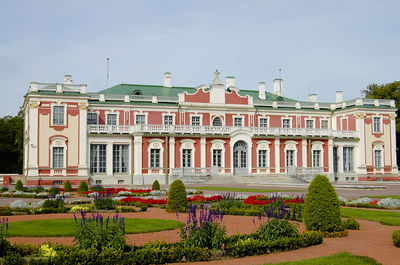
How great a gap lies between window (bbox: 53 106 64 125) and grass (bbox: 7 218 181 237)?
83.3 feet

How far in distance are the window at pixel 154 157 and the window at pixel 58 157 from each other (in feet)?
26.7

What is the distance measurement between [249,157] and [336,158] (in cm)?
1096

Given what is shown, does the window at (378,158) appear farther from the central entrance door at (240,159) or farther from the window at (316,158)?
the central entrance door at (240,159)

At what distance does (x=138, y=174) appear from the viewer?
40781 mm

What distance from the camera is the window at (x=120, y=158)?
1639 inches

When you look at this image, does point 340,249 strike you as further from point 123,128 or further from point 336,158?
point 336,158

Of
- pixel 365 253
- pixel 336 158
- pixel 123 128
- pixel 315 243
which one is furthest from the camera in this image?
pixel 336 158

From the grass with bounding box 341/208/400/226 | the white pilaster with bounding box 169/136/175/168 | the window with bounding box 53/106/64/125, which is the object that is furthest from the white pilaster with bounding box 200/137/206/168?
the grass with bounding box 341/208/400/226

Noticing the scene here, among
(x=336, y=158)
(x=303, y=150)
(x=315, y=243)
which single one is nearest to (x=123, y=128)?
(x=303, y=150)

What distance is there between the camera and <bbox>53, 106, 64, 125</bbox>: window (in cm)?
3941

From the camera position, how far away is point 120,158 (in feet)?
137

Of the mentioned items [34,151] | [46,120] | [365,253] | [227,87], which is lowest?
[365,253]

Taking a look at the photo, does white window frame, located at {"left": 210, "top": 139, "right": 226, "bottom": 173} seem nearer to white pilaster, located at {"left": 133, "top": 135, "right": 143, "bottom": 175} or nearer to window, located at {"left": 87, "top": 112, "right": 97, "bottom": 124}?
white pilaster, located at {"left": 133, "top": 135, "right": 143, "bottom": 175}

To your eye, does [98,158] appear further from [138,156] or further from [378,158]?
[378,158]
